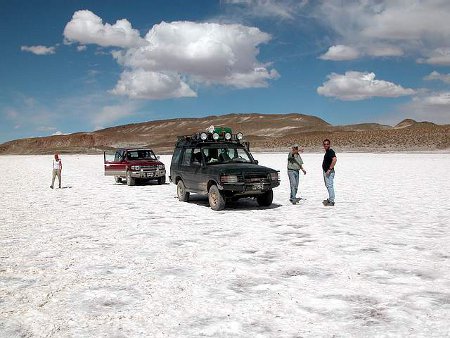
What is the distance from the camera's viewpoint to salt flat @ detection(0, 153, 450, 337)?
15.2 feet

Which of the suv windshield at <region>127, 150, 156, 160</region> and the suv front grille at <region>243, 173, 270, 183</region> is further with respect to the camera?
the suv windshield at <region>127, 150, 156, 160</region>

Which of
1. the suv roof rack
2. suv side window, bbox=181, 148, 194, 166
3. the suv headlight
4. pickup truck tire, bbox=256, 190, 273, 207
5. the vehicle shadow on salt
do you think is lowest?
the vehicle shadow on salt

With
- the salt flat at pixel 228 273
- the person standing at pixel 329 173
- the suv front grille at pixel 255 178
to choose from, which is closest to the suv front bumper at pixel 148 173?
the salt flat at pixel 228 273

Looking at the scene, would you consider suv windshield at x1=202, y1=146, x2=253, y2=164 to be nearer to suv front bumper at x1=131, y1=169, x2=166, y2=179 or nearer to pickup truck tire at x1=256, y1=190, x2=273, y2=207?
pickup truck tire at x1=256, y1=190, x2=273, y2=207

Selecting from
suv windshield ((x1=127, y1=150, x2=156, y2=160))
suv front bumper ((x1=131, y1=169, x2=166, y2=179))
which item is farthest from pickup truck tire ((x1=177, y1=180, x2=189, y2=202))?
suv windshield ((x1=127, y1=150, x2=156, y2=160))

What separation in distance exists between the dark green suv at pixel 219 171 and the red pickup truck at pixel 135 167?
5.67 meters

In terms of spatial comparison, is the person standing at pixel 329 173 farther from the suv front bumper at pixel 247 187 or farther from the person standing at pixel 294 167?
the suv front bumper at pixel 247 187

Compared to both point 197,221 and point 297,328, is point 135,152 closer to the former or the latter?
point 197,221

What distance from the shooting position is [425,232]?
9.04m

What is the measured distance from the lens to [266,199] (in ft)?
43.2

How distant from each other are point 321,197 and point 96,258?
31.5ft

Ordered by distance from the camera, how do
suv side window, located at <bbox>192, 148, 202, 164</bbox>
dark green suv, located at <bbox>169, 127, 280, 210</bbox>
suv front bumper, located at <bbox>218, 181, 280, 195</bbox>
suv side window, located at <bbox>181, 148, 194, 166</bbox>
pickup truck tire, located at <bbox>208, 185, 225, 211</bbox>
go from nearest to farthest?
1. suv front bumper, located at <bbox>218, 181, 280, 195</bbox>
2. dark green suv, located at <bbox>169, 127, 280, 210</bbox>
3. pickup truck tire, located at <bbox>208, 185, 225, 211</bbox>
4. suv side window, located at <bbox>192, 148, 202, 164</bbox>
5. suv side window, located at <bbox>181, 148, 194, 166</bbox>

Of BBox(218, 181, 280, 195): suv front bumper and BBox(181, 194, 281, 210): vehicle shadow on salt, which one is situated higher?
BBox(218, 181, 280, 195): suv front bumper

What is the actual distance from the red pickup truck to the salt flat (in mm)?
8489
